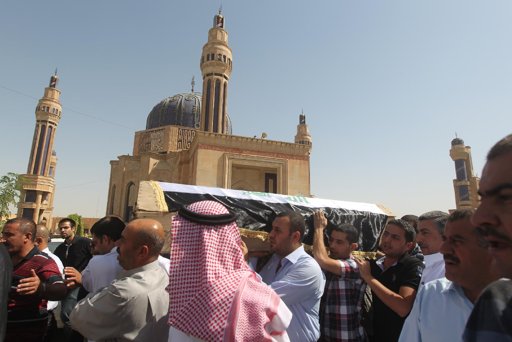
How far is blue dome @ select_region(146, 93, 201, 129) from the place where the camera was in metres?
30.5

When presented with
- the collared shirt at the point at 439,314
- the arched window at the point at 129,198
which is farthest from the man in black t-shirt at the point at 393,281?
the arched window at the point at 129,198

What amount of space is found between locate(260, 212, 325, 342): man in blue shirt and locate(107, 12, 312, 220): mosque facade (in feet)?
42.3

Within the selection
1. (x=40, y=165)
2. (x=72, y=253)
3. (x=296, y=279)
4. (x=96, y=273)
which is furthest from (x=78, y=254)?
(x=40, y=165)

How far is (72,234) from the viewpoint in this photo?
511cm

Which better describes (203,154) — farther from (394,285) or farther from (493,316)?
(493,316)

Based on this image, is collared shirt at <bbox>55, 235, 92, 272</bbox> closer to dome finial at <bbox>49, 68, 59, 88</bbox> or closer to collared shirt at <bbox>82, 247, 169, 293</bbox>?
collared shirt at <bbox>82, 247, 169, 293</bbox>

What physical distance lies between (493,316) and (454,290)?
2.89 ft

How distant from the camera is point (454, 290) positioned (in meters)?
1.42

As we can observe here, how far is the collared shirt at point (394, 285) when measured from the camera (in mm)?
2301

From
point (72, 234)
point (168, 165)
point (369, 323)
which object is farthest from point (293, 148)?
Result: point (369, 323)

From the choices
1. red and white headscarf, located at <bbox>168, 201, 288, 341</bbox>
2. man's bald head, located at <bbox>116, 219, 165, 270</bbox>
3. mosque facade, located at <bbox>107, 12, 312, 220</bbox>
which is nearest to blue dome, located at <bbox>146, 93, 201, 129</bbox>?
mosque facade, located at <bbox>107, 12, 312, 220</bbox>

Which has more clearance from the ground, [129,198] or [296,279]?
[129,198]

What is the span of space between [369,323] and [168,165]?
23228 millimetres

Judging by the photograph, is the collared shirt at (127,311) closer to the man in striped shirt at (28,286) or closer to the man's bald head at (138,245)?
the man's bald head at (138,245)
